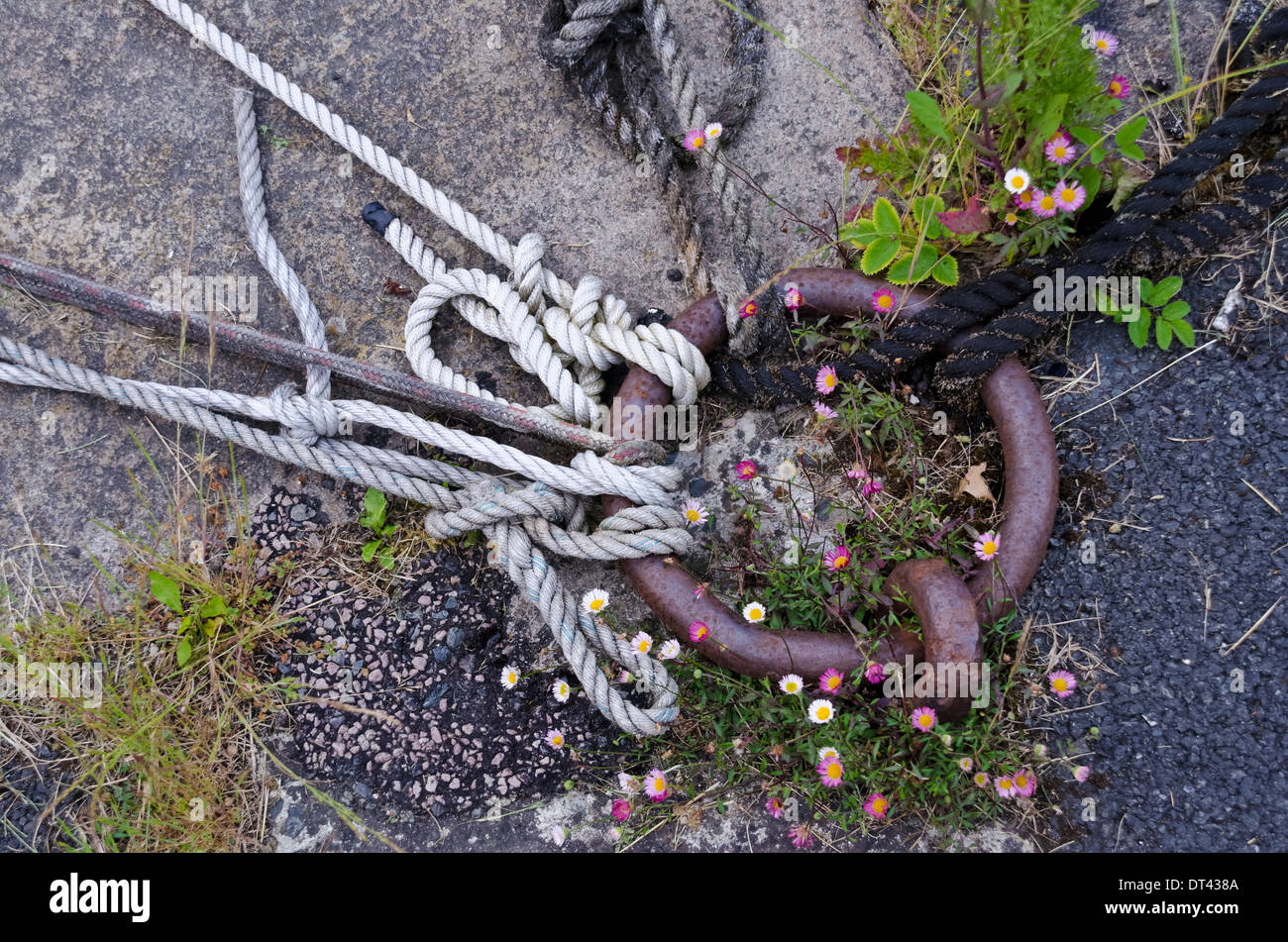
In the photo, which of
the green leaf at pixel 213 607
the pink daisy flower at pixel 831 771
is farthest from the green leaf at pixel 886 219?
the green leaf at pixel 213 607

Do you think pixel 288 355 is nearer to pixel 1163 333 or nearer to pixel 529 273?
pixel 529 273

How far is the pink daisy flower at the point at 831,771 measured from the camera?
1970 mm

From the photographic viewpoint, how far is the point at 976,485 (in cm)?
225

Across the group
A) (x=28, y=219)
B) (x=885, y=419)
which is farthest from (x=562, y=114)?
(x=28, y=219)

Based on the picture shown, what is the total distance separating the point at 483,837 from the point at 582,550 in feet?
2.37

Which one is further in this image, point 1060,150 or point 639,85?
point 639,85

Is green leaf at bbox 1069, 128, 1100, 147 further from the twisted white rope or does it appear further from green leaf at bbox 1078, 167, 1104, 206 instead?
the twisted white rope

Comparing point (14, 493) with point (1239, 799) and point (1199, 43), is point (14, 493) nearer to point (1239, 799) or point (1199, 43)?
point (1239, 799)

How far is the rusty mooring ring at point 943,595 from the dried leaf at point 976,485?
12 cm

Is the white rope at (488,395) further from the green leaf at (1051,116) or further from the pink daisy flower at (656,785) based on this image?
the green leaf at (1051,116)

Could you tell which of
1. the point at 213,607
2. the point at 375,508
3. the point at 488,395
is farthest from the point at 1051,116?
the point at 213,607

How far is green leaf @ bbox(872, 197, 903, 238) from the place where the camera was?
7.25ft

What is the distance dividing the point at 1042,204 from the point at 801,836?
1558 millimetres

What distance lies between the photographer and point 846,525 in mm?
2324
